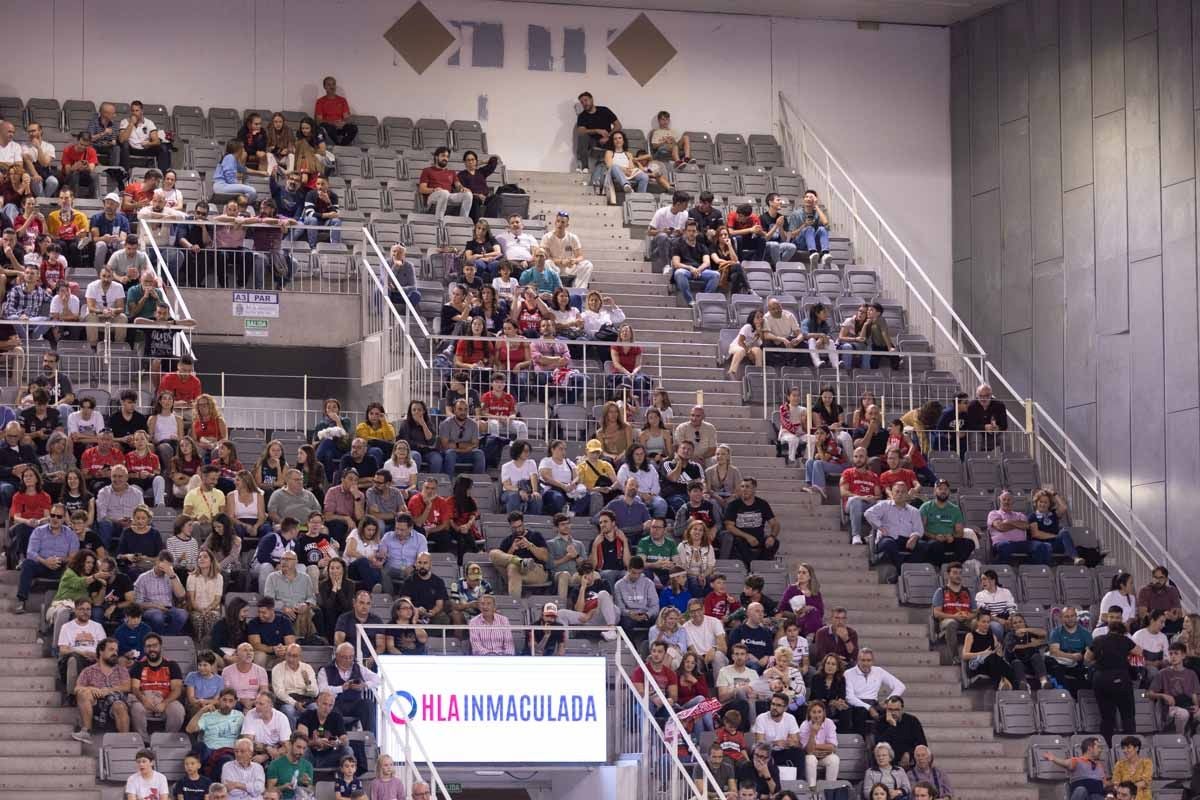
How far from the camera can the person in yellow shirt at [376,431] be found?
18.8 m

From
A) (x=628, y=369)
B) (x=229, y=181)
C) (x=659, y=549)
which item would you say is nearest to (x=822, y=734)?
(x=659, y=549)

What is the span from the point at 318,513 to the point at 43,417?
2610 mm

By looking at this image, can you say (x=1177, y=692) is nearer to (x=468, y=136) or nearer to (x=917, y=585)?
(x=917, y=585)

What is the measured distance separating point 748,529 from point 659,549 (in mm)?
1075

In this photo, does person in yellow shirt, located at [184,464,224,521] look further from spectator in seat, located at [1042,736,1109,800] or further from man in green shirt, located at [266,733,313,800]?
spectator in seat, located at [1042,736,1109,800]

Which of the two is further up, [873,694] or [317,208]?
[317,208]

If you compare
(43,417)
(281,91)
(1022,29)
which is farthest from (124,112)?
(1022,29)

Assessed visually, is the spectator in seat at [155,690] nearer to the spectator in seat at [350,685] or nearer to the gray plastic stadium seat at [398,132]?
the spectator in seat at [350,685]

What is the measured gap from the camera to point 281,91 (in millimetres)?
25500

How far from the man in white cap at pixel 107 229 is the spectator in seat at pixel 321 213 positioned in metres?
1.90

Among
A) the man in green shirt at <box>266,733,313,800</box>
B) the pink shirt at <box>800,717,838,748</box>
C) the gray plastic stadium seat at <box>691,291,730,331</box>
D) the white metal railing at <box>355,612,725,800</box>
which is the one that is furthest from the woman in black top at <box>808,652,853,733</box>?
the gray plastic stadium seat at <box>691,291,730,331</box>

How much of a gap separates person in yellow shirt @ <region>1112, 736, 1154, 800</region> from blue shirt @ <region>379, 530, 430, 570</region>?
572 cm

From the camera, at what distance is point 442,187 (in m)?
24.1

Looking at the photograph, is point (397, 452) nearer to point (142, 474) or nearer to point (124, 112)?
point (142, 474)
